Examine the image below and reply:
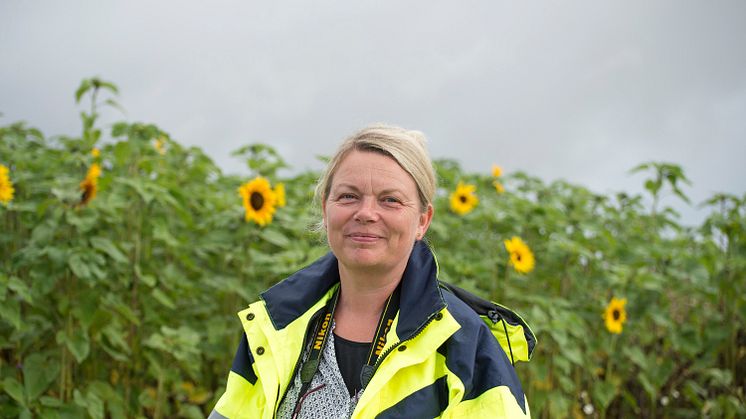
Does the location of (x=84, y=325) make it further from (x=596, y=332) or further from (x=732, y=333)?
(x=732, y=333)

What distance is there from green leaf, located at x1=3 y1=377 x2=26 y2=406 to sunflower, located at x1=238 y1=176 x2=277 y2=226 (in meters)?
1.28

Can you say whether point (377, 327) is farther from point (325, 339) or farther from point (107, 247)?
point (107, 247)

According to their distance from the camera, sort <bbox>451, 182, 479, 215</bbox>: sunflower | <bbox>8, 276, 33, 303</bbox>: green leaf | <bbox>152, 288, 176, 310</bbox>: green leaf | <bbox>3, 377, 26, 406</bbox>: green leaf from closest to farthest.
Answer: <bbox>8, 276, 33, 303</bbox>: green leaf
<bbox>3, 377, 26, 406</bbox>: green leaf
<bbox>152, 288, 176, 310</bbox>: green leaf
<bbox>451, 182, 479, 215</bbox>: sunflower

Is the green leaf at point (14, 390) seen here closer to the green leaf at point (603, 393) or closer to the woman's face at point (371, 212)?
the woman's face at point (371, 212)

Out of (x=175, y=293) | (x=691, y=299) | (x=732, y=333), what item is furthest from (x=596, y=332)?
(x=175, y=293)

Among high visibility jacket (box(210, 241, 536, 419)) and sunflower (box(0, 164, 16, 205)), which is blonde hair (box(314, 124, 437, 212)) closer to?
high visibility jacket (box(210, 241, 536, 419))

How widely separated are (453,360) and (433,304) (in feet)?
0.49

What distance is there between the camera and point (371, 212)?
1.83 metres

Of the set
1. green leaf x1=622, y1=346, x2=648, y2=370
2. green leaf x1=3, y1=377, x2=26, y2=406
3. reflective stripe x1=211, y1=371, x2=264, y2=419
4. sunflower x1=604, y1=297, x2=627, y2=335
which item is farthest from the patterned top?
green leaf x1=622, y1=346, x2=648, y2=370

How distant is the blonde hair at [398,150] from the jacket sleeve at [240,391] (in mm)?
533

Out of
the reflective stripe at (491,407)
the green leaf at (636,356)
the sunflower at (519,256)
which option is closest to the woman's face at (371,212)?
the reflective stripe at (491,407)

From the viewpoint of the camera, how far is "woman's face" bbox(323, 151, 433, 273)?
184cm

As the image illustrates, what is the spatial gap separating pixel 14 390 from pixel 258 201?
1.40m

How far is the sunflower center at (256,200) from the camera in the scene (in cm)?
377
